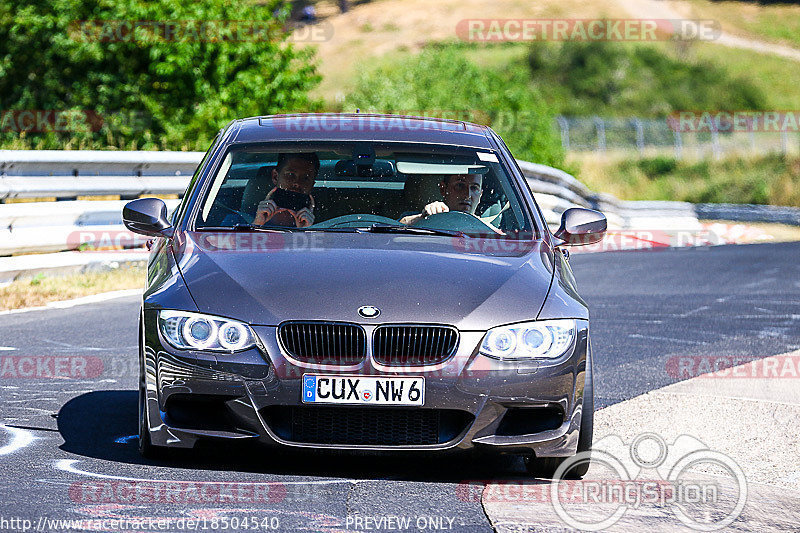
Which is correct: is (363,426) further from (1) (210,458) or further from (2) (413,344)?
(1) (210,458)

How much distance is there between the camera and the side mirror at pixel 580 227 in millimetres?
6344

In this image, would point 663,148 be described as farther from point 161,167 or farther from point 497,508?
point 497,508

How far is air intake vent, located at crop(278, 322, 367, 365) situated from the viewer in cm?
507

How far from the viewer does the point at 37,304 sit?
34.7 feet

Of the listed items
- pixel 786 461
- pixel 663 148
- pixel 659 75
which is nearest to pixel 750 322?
pixel 786 461

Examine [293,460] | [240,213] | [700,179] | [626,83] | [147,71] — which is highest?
[240,213]

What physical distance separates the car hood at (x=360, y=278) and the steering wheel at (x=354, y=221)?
8.5 inches

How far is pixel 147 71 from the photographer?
71.9 ft

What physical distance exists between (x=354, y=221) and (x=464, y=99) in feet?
81.4

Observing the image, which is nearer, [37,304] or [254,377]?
[254,377]

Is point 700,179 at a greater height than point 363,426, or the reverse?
point 363,426

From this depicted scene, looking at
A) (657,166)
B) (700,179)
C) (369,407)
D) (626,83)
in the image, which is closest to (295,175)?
(369,407)

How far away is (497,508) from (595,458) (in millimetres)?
1101

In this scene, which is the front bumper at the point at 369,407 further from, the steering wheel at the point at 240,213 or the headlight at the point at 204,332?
the steering wheel at the point at 240,213
